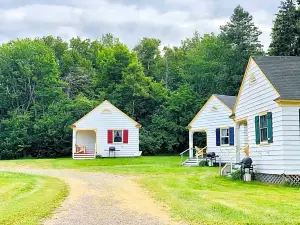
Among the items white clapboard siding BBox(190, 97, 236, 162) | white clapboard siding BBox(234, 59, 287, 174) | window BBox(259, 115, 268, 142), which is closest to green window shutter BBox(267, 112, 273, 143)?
white clapboard siding BBox(234, 59, 287, 174)

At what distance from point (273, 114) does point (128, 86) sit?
29028 millimetres

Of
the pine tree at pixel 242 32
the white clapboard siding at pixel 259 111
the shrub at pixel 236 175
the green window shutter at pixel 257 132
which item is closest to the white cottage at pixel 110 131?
the white clapboard siding at pixel 259 111

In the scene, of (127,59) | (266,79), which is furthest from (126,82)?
(266,79)

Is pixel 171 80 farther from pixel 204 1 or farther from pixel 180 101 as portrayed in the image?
pixel 204 1

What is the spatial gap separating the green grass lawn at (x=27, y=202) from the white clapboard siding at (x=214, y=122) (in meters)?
14.9

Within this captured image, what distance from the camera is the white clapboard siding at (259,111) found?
50.5 feet

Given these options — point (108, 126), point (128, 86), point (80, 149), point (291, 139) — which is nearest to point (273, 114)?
point (291, 139)

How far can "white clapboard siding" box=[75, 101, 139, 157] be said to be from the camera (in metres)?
35.1

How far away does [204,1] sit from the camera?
22.4 metres

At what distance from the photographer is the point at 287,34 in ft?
128

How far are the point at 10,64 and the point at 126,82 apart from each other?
14.0m

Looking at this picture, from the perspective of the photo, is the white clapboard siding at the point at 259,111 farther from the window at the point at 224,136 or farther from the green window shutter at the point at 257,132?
the window at the point at 224,136

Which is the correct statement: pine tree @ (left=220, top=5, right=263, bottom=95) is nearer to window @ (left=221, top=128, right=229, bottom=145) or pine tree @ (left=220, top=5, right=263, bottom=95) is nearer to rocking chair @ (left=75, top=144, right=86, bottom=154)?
window @ (left=221, top=128, right=229, bottom=145)

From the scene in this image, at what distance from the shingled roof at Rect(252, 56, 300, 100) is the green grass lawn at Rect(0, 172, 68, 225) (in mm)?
8565
